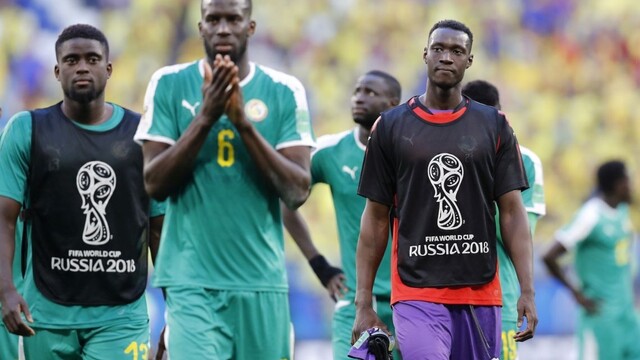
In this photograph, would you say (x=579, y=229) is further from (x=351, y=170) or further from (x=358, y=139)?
(x=351, y=170)

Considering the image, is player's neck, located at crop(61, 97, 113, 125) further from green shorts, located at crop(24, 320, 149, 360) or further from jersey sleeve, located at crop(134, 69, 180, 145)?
Result: green shorts, located at crop(24, 320, 149, 360)

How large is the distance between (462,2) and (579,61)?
74.2 inches

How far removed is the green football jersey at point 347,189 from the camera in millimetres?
8180

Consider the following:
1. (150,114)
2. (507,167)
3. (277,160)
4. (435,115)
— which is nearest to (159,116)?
(150,114)

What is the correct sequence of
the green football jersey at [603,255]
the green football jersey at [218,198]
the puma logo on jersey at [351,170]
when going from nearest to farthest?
the green football jersey at [218,198] → the puma logo on jersey at [351,170] → the green football jersey at [603,255]

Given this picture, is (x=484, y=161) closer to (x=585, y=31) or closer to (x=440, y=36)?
(x=440, y=36)

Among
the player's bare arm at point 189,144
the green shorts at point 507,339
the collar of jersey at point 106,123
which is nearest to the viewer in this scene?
the player's bare arm at point 189,144

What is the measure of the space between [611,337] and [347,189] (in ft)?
15.7

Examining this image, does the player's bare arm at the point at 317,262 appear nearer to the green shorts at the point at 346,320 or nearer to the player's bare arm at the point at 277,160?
the green shorts at the point at 346,320

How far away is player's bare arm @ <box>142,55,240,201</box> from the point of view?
5.73m

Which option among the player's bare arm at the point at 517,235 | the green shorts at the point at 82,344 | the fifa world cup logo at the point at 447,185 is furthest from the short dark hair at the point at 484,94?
the green shorts at the point at 82,344

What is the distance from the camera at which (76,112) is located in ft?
22.9

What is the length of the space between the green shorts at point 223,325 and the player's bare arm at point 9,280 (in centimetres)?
83

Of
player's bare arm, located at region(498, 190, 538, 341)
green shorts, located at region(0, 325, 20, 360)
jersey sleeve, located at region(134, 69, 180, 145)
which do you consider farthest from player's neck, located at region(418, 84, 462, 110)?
green shorts, located at region(0, 325, 20, 360)
